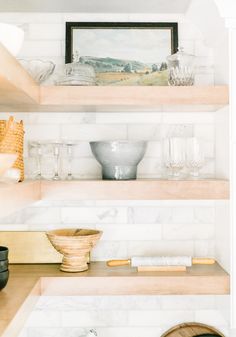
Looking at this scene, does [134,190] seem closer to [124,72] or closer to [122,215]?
[122,215]

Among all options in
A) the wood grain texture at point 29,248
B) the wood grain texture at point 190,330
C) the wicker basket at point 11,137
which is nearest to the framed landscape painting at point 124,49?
the wicker basket at point 11,137

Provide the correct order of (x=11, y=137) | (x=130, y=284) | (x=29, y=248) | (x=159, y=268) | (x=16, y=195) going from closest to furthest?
(x=16, y=195)
(x=11, y=137)
(x=130, y=284)
(x=159, y=268)
(x=29, y=248)

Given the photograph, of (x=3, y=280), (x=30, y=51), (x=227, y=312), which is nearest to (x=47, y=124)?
(x=30, y=51)

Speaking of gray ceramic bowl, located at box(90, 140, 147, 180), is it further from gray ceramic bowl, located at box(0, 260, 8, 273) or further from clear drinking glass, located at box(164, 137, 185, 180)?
gray ceramic bowl, located at box(0, 260, 8, 273)

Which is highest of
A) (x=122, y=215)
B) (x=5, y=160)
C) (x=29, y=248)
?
(x=5, y=160)

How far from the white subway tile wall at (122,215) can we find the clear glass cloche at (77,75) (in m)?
0.27

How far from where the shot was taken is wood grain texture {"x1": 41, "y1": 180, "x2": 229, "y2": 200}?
6.43 feet

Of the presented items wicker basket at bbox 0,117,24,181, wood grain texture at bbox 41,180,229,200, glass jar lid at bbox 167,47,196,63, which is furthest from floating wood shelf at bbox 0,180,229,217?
glass jar lid at bbox 167,47,196,63

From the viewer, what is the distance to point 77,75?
2029 millimetres

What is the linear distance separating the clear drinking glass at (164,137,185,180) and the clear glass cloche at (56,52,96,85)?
440 mm

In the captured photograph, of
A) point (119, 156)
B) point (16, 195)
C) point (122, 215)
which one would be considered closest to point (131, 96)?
point (119, 156)

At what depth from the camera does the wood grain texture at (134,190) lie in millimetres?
1959

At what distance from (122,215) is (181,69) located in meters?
0.76

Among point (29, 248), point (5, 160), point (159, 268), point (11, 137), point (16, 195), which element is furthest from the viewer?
point (29, 248)
